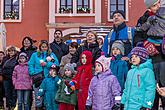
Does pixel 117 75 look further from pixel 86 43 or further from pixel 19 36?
pixel 19 36

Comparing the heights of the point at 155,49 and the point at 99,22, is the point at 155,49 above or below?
below

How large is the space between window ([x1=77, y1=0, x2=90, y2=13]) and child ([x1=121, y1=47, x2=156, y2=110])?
18984 mm

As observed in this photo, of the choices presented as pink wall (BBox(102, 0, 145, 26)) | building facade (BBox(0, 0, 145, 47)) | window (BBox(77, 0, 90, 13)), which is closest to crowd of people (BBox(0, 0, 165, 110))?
building facade (BBox(0, 0, 145, 47))

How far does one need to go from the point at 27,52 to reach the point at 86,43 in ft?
8.86

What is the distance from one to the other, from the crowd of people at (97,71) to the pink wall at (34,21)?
1433 centimetres

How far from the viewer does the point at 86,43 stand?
9.35m

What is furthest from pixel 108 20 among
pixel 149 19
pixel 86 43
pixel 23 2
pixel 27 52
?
pixel 149 19

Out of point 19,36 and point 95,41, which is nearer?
point 95,41

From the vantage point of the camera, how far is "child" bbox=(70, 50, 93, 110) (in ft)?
29.1

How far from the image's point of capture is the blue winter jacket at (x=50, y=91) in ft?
33.3

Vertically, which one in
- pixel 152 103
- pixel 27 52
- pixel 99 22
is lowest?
pixel 152 103

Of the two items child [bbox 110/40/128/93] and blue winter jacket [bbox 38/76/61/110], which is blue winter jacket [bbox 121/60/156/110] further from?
blue winter jacket [bbox 38/76/61/110]

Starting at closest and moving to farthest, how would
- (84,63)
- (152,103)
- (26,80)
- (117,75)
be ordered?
(152,103)
(117,75)
(84,63)
(26,80)

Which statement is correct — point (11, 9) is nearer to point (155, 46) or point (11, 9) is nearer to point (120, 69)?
point (120, 69)
